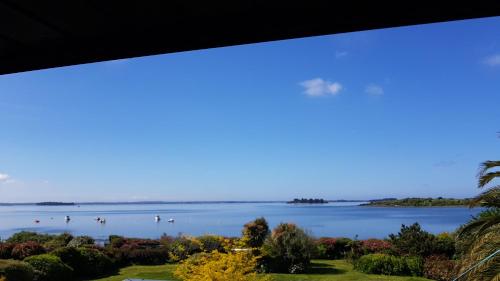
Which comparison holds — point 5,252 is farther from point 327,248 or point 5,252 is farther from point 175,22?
point 175,22

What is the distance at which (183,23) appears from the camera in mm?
2287

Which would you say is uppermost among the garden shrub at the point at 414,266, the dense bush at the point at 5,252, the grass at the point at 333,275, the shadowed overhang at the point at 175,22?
the shadowed overhang at the point at 175,22

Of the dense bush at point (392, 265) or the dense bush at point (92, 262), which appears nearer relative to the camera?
the dense bush at point (392, 265)

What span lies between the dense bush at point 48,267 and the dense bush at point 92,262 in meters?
1.52

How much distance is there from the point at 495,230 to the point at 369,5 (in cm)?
1042

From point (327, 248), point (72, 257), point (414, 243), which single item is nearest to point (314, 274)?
point (414, 243)

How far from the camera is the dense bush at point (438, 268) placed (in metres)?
17.8

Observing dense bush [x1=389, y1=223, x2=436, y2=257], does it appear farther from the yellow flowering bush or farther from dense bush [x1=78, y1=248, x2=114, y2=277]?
the yellow flowering bush

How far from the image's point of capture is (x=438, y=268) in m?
18.4

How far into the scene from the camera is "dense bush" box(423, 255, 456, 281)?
17.8 metres

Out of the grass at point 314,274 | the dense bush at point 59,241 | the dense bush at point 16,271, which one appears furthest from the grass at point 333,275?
the dense bush at point 59,241

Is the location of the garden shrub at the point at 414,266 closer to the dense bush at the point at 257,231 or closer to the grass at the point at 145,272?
the dense bush at the point at 257,231

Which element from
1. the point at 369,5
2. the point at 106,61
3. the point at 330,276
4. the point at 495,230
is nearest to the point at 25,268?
the point at 330,276

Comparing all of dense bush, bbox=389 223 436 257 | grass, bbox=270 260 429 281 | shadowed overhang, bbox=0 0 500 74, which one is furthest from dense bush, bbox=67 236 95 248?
shadowed overhang, bbox=0 0 500 74
